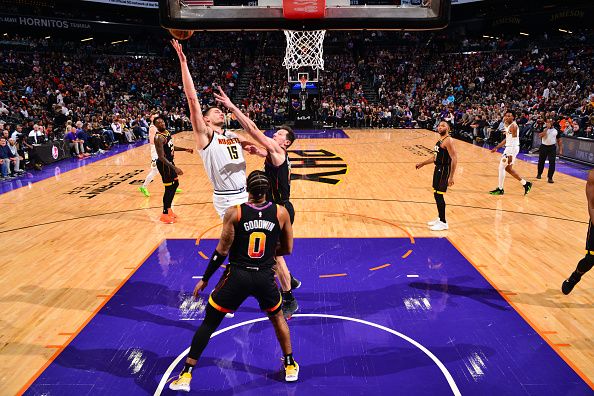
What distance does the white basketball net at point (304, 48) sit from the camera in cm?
1512

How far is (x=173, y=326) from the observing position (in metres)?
4.88

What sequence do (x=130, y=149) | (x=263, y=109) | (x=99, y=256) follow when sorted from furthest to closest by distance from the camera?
(x=263, y=109) → (x=130, y=149) → (x=99, y=256)

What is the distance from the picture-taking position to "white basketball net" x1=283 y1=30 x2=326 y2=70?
15.1 m

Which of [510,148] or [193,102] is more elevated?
[193,102]

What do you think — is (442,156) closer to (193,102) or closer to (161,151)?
(193,102)

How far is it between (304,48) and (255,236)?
13.7 metres

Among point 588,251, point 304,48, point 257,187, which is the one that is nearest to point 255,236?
point 257,187

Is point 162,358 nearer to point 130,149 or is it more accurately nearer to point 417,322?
point 417,322

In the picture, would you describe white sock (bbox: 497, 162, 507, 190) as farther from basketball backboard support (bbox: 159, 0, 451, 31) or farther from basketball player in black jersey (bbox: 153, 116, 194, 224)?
basketball player in black jersey (bbox: 153, 116, 194, 224)

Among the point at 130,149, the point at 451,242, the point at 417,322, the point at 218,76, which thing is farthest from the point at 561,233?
the point at 218,76

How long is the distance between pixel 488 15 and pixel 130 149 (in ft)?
91.7

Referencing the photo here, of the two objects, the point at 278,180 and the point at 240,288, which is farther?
the point at 278,180

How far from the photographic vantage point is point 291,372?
3893 millimetres

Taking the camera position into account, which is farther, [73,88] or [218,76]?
[218,76]
